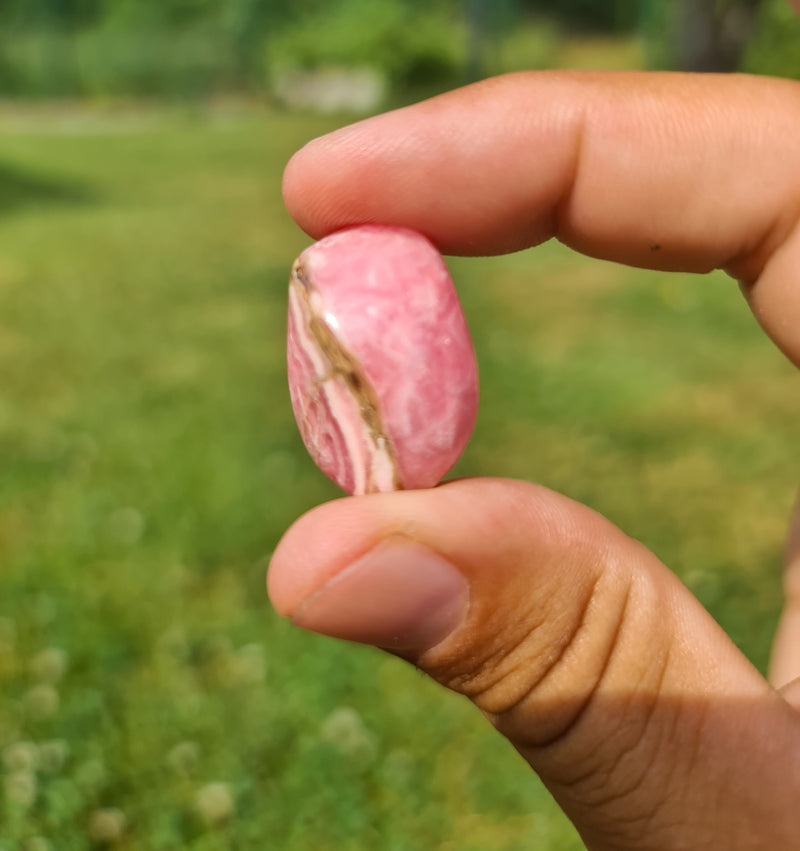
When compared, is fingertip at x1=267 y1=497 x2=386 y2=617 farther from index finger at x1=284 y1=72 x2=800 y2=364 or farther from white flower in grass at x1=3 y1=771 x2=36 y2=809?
white flower in grass at x1=3 y1=771 x2=36 y2=809

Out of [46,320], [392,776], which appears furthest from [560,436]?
[46,320]

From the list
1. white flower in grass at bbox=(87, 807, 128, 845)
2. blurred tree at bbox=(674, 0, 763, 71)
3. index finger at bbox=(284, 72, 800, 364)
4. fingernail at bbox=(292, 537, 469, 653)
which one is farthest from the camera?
blurred tree at bbox=(674, 0, 763, 71)

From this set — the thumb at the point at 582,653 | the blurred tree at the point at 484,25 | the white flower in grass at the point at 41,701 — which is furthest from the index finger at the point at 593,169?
the blurred tree at the point at 484,25

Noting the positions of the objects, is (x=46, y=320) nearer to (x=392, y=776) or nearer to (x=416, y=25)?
(x=392, y=776)

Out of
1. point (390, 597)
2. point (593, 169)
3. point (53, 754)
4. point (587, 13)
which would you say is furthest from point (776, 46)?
point (390, 597)

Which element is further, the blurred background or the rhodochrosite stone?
the blurred background

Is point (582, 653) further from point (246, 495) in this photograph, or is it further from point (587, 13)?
point (587, 13)

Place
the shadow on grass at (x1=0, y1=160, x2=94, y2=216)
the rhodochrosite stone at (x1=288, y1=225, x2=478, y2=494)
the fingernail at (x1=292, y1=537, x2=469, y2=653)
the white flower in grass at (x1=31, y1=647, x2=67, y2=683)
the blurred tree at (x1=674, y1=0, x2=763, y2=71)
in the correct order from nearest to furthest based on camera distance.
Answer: the fingernail at (x1=292, y1=537, x2=469, y2=653) → the rhodochrosite stone at (x1=288, y1=225, x2=478, y2=494) → the white flower in grass at (x1=31, y1=647, x2=67, y2=683) → the blurred tree at (x1=674, y1=0, x2=763, y2=71) → the shadow on grass at (x1=0, y1=160, x2=94, y2=216)

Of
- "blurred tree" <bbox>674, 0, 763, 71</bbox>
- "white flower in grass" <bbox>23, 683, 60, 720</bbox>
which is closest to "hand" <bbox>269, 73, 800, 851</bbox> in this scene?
"white flower in grass" <bbox>23, 683, 60, 720</bbox>
